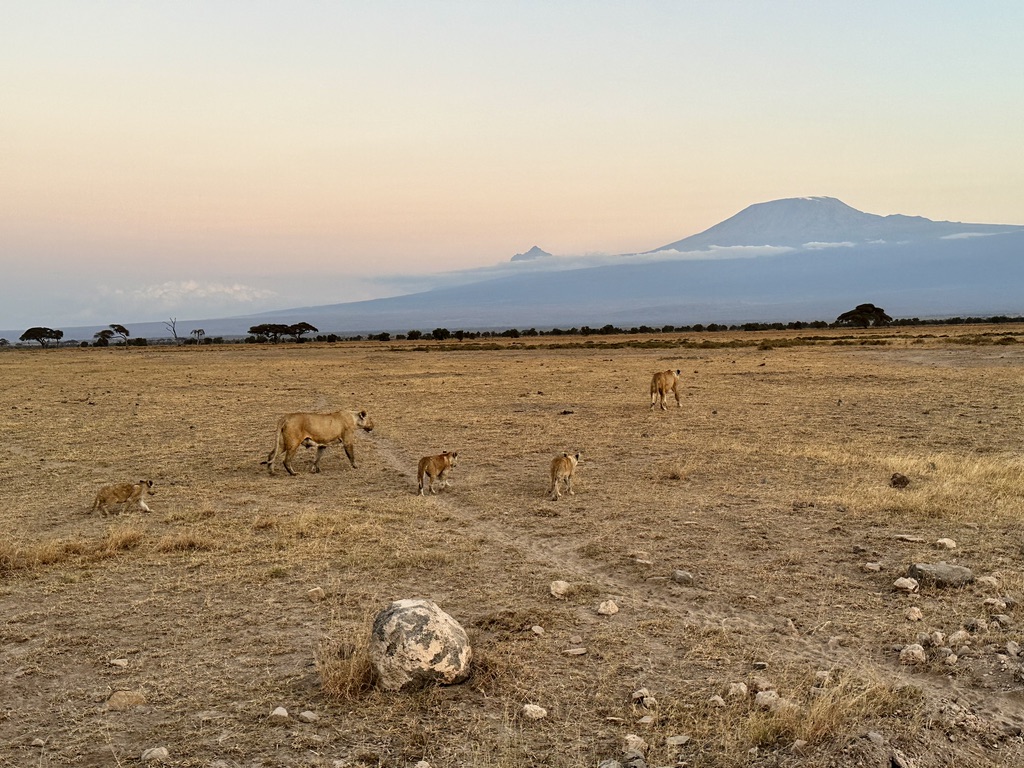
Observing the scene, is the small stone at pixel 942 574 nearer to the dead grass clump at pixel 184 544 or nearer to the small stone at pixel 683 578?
the small stone at pixel 683 578

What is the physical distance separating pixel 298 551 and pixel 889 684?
6673mm

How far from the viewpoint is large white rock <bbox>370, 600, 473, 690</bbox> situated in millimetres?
5832

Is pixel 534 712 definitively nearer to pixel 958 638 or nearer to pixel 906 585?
pixel 958 638

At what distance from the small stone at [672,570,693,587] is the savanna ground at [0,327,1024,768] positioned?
94 millimetres

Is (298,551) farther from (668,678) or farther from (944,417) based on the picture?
(944,417)

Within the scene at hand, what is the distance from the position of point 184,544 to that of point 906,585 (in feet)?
27.9

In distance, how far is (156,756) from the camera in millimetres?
4953

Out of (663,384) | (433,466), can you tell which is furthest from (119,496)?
(663,384)

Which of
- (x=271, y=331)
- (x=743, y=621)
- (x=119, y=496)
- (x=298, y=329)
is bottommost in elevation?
(x=743, y=621)

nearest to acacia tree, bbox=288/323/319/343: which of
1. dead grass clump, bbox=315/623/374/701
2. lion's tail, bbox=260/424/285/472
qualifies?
lion's tail, bbox=260/424/285/472

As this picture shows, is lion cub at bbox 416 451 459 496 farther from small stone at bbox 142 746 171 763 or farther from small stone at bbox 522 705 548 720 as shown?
small stone at bbox 142 746 171 763

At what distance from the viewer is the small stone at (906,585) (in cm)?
758

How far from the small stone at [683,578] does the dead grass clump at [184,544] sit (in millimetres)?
5845

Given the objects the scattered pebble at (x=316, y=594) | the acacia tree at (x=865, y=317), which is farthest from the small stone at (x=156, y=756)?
the acacia tree at (x=865, y=317)
